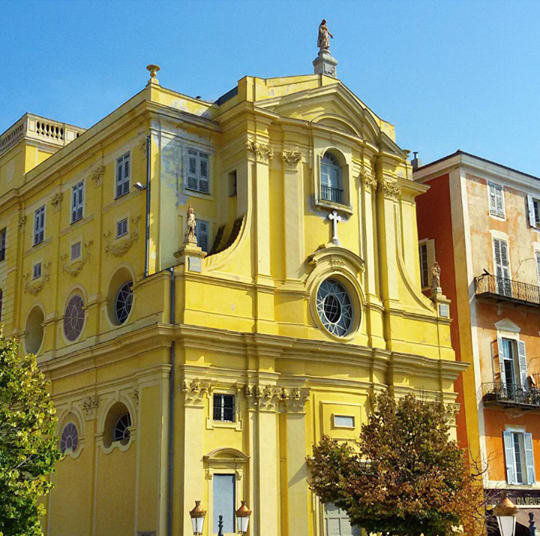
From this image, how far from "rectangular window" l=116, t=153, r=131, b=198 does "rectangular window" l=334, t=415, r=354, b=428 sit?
10200 millimetres

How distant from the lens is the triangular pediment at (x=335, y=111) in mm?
31156

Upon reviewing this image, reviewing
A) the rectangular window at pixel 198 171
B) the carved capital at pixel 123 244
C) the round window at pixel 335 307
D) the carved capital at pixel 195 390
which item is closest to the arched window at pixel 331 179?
the round window at pixel 335 307

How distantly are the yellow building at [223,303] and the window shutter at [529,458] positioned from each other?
169 inches

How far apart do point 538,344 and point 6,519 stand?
2346 centimetres

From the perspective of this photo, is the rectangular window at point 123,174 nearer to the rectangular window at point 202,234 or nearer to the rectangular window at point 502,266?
the rectangular window at point 202,234

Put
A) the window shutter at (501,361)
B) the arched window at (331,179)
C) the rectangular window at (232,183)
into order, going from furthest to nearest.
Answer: the window shutter at (501,361), the arched window at (331,179), the rectangular window at (232,183)

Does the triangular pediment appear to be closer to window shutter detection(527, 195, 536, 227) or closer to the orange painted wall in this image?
the orange painted wall

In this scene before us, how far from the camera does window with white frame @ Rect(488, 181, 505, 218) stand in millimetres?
37000

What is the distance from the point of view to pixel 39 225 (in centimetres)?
3569

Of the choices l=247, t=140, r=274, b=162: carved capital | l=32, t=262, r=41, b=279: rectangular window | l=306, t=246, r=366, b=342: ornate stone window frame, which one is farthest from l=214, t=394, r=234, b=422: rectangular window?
l=32, t=262, r=41, b=279: rectangular window

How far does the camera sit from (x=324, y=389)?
2934 cm

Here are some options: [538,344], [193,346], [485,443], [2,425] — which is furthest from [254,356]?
[538,344]

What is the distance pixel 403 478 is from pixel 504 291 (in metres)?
13.8

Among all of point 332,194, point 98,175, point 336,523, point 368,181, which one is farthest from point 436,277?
point 98,175
